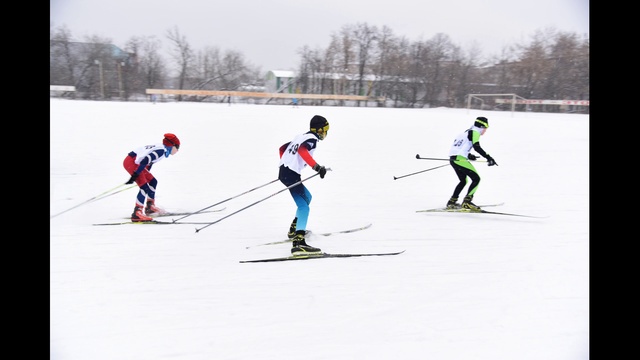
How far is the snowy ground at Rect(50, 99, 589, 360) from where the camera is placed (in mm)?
2975

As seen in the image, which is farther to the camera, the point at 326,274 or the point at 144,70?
the point at 144,70

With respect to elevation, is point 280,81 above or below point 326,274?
above

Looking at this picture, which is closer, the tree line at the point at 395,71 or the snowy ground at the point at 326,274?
the snowy ground at the point at 326,274

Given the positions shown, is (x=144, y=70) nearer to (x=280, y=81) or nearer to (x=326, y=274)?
(x=280, y=81)

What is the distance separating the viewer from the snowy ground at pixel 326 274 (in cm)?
297

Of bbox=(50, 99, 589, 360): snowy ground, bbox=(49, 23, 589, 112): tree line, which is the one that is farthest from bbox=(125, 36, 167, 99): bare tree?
bbox=(50, 99, 589, 360): snowy ground

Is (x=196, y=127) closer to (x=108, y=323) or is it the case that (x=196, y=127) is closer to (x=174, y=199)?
(x=174, y=199)

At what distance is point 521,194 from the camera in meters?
9.29

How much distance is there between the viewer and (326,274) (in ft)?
13.9

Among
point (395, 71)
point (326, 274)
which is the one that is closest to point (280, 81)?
point (395, 71)

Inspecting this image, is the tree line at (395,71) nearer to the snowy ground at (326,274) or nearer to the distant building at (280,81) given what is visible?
the distant building at (280,81)

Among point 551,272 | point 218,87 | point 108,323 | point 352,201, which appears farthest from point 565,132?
point 218,87

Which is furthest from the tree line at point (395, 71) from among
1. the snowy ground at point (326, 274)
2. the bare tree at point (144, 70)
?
the snowy ground at point (326, 274)

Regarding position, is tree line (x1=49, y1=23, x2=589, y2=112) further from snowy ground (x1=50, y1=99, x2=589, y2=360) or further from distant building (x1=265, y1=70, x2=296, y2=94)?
snowy ground (x1=50, y1=99, x2=589, y2=360)
